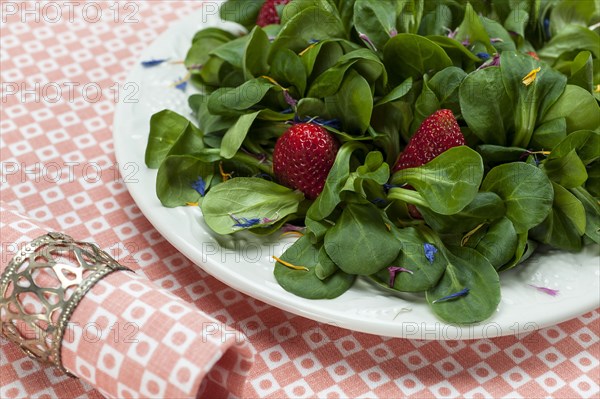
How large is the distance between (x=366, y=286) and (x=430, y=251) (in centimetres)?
7

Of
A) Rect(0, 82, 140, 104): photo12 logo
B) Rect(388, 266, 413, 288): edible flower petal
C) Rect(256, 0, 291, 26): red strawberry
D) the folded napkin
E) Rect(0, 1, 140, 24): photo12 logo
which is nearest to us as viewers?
the folded napkin

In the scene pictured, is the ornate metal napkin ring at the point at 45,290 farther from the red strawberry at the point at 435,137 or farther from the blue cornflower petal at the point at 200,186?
the red strawberry at the point at 435,137

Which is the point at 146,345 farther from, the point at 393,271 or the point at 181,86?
the point at 181,86

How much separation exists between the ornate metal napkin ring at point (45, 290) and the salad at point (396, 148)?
0.15 meters

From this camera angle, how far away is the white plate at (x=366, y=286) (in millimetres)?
768

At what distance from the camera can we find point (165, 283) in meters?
0.91

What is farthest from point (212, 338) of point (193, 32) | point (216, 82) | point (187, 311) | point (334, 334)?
point (193, 32)

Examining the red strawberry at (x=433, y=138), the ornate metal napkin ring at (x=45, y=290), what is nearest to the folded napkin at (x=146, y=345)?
the ornate metal napkin ring at (x=45, y=290)

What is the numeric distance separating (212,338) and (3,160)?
1.67 feet

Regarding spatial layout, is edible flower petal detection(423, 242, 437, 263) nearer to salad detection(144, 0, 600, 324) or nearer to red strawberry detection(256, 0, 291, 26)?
salad detection(144, 0, 600, 324)

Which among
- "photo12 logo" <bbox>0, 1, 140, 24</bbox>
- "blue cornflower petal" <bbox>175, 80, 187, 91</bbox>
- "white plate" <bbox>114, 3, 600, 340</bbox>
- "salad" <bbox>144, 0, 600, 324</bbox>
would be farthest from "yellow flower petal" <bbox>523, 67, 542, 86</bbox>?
"photo12 logo" <bbox>0, 1, 140, 24</bbox>

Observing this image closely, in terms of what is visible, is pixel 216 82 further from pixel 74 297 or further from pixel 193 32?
pixel 74 297

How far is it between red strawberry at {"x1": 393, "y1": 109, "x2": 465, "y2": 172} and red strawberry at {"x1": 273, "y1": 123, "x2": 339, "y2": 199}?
88 millimetres

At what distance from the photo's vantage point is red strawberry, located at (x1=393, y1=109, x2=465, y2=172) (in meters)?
0.84
